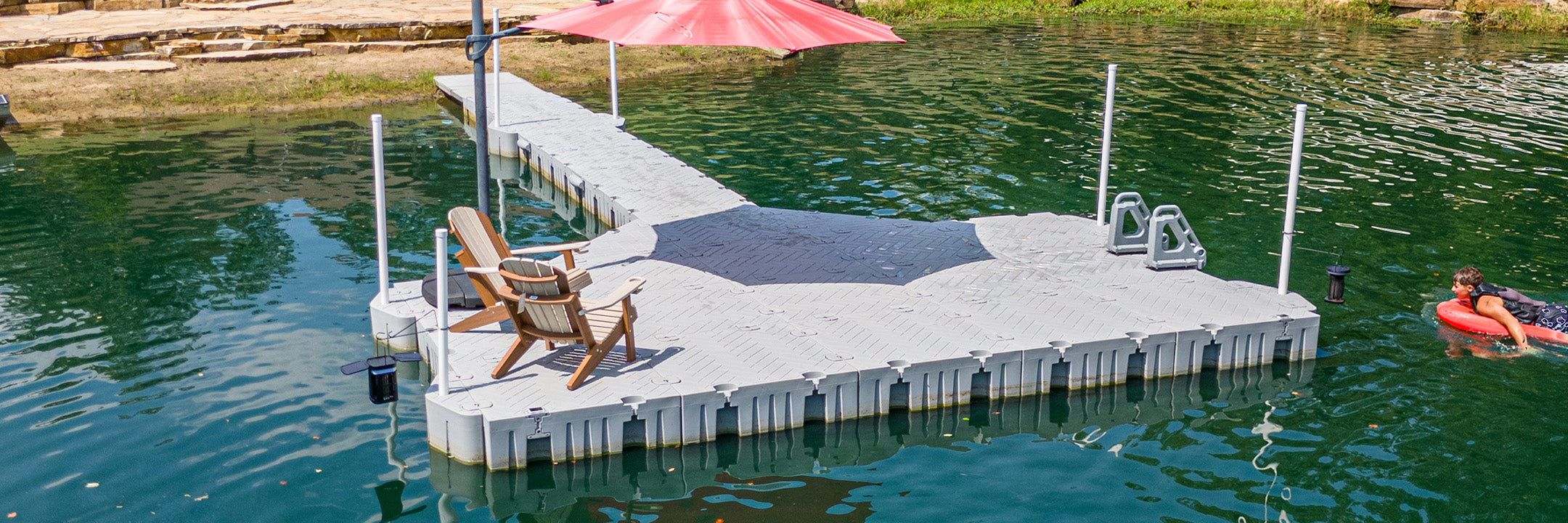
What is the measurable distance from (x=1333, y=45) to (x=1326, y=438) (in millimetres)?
27093

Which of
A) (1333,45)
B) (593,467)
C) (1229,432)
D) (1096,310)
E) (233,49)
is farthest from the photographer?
(1333,45)

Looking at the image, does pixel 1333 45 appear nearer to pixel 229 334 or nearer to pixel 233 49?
pixel 233 49

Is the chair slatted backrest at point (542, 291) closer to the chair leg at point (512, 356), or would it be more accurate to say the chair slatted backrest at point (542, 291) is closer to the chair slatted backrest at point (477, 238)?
the chair leg at point (512, 356)

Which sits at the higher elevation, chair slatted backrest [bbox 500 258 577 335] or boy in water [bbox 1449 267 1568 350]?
chair slatted backrest [bbox 500 258 577 335]

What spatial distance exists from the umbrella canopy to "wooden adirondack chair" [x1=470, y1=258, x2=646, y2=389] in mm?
2191

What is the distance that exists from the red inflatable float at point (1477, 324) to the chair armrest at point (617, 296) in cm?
750

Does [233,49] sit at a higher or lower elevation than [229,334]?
higher

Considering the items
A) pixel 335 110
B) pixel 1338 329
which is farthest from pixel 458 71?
pixel 1338 329

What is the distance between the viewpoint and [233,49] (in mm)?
25797

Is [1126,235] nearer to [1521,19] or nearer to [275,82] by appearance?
[275,82]

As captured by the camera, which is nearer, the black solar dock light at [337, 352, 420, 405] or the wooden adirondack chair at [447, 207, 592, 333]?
the black solar dock light at [337, 352, 420, 405]

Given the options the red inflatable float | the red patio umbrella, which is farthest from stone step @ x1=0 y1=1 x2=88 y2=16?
the red inflatable float

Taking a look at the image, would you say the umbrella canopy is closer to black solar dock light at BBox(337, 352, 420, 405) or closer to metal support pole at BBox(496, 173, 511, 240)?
black solar dock light at BBox(337, 352, 420, 405)

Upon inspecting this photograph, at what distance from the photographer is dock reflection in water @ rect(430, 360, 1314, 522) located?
8703mm
